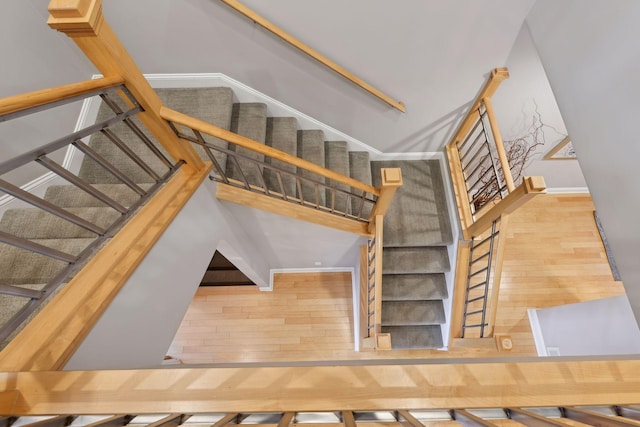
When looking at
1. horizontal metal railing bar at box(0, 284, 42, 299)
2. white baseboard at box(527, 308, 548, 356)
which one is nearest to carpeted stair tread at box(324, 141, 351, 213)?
horizontal metal railing bar at box(0, 284, 42, 299)

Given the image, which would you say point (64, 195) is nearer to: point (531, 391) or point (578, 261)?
point (531, 391)

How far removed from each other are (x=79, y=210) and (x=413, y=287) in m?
2.86

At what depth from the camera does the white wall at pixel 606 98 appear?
4.68ft

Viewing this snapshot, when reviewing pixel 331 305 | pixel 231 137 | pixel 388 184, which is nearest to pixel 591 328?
pixel 388 184

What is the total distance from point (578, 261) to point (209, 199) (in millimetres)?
4279

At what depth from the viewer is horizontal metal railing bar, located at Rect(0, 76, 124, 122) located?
2.52 ft

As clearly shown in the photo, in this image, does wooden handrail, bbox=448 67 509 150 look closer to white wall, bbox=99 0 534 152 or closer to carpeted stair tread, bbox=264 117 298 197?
white wall, bbox=99 0 534 152

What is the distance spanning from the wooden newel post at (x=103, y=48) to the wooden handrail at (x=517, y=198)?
1955 mm

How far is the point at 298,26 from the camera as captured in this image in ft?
7.65

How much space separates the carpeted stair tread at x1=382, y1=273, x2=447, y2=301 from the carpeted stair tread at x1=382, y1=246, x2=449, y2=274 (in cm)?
13

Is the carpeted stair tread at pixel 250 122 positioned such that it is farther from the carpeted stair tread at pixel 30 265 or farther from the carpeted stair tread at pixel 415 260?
the carpeted stair tread at pixel 415 260

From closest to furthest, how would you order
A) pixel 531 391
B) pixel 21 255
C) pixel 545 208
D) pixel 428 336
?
pixel 531 391 → pixel 21 255 → pixel 428 336 → pixel 545 208

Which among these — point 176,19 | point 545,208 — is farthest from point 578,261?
point 176,19

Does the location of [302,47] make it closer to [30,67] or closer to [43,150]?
[43,150]
